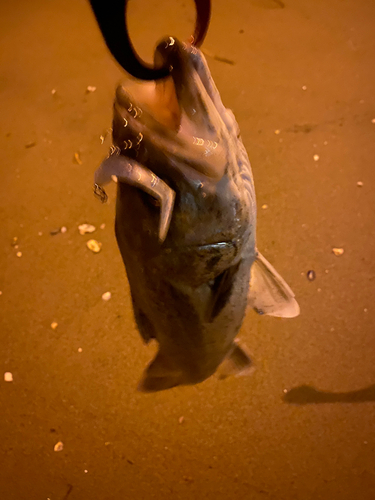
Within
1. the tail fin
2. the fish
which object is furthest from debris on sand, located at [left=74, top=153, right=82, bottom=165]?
the fish

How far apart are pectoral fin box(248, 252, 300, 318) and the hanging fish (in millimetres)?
22

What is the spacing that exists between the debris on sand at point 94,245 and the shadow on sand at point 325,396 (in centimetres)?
97

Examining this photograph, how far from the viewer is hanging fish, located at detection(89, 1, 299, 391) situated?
0.46 metres

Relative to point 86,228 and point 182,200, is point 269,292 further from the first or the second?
point 86,228

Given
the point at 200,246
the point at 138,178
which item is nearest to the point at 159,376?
the point at 200,246

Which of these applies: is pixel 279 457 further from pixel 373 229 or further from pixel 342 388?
pixel 373 229

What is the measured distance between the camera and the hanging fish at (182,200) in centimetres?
46

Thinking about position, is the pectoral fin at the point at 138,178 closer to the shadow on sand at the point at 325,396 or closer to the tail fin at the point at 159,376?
the tail fin at the point at 159,376

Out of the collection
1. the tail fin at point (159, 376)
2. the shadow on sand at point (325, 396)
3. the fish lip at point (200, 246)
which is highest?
the fish lip at point (200, 246)

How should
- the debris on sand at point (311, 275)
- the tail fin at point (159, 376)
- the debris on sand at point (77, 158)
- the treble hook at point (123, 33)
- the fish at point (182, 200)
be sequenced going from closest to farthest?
1. the treble hook at point (123, 33)
2. the fish at point (182, 200)
3. the tail fin at point (159, 376)
4. the debris on sand at point (311, 275)
5. the debris on sand at point (77, 158)

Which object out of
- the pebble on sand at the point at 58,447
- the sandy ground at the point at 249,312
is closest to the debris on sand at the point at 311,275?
the sandy ground at the point at 249,312

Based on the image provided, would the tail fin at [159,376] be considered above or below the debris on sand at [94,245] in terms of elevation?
above

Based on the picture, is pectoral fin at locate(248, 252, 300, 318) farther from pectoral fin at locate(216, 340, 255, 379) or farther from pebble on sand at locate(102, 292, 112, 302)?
pebble on sand at locate(102, 292, 112, 302)

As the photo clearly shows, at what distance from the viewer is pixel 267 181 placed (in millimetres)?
1752
